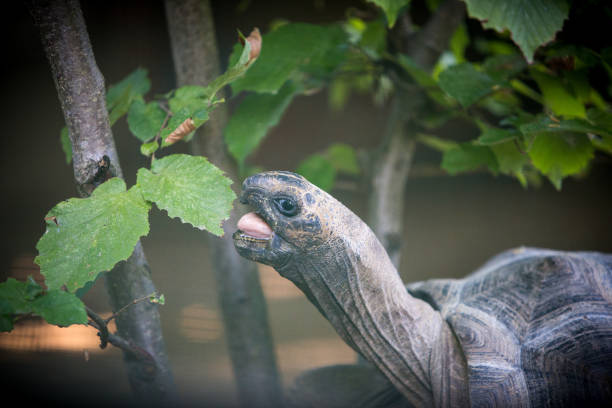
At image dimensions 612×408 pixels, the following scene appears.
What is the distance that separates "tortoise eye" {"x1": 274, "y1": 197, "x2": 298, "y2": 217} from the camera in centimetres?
64

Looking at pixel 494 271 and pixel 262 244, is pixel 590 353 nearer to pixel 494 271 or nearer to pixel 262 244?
pixel 494 271

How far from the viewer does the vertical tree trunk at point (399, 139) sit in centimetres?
116

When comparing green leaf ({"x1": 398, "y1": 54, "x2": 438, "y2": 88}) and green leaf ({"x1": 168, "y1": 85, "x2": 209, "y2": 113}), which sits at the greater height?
green leaf ({"x1": 398, "y1": 54, "x2": 438, "y2": 88})

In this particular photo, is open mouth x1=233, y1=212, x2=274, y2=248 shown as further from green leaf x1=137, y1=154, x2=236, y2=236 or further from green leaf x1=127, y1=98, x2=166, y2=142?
green leaf x1=127, y1=98, x2=166, y2=142

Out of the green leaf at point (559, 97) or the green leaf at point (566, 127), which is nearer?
the green leaf at point (566, 127)

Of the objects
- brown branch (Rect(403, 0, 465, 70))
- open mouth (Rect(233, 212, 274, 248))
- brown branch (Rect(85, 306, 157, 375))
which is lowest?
brown branch (Rect(85, 306, 157, 375))

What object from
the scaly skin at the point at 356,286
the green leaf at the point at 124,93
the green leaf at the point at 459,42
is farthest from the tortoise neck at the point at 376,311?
the green leaf at the point at 459,42

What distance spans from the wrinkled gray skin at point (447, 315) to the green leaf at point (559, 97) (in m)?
0.35

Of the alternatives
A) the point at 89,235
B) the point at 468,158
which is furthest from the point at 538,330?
the point at 89,235

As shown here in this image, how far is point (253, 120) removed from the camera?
934 mm

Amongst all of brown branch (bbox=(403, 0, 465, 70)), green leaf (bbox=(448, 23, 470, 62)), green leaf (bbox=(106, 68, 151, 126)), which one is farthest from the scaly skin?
green leaf (bbox=(448, 23, 470, 62))

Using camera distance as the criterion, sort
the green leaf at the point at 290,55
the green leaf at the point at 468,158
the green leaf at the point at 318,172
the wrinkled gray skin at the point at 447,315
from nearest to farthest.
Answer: the wrinkled gray skin at the point at 447,315 < the green leaf at the point at 290,55 < the green leaf at the point at 468,158 < the green leaf at the point at 318,172

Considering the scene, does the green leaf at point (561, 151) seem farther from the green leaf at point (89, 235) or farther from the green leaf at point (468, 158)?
the green leaf at point (89, 235)

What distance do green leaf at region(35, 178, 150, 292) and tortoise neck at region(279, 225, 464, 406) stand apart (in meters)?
0.24
